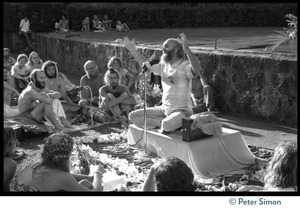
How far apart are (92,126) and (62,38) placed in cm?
864

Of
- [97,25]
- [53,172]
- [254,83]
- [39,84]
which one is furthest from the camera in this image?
[97,25]

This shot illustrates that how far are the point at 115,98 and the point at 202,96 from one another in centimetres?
189

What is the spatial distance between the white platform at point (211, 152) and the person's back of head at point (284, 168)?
6.48 feet

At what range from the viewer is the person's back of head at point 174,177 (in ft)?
9.41

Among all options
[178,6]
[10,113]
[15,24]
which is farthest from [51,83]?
[178,6]

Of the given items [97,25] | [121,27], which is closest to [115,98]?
[121,27]

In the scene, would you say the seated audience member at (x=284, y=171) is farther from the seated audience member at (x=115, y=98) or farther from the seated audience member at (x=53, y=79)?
the seated audience member at (x=53, y=79)

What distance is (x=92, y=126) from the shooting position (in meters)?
7.75

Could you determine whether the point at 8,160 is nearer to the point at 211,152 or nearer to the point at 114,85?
the point at 211,152

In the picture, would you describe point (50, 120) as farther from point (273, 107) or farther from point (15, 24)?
point (15, 24)

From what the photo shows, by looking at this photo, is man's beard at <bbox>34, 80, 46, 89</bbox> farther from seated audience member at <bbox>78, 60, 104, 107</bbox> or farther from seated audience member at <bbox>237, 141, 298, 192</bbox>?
seated audience member at <bbox>237, 141, 298, 192</bbox>

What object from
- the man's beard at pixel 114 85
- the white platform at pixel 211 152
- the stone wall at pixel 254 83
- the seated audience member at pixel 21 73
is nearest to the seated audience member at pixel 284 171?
the white platform at pixel 211 152

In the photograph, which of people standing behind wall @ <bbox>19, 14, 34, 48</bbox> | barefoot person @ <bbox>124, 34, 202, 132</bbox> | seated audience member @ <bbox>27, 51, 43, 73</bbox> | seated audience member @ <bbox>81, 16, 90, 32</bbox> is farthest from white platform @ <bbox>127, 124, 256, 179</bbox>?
seated audience member @ <bbox>81, 16, 90, 32</bbox>

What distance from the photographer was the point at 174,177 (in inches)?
113
